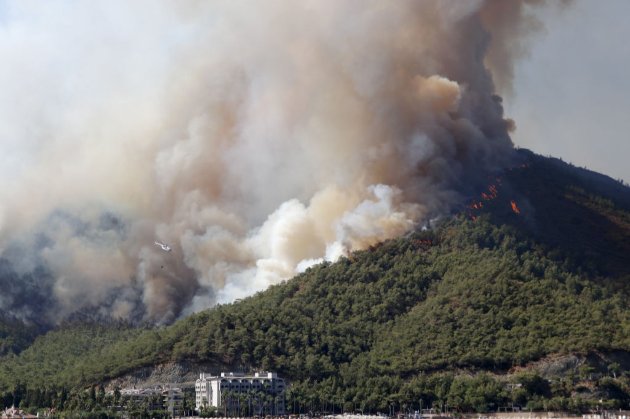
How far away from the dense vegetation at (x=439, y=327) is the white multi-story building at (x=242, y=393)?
198 centimetres

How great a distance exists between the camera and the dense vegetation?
12900 centimetres

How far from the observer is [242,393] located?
436 ft

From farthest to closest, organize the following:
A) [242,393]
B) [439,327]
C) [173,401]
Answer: [439,327] → [242,393] → [173,401]

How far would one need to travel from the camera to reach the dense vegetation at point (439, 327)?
12900cm

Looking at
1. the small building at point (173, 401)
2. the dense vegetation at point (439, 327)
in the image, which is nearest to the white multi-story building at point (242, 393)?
the small building at point (173, 401)

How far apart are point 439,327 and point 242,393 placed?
2029cm

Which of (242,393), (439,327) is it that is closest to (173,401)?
(242,393)

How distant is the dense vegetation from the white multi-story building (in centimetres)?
198

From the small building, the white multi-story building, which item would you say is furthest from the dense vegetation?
the small building

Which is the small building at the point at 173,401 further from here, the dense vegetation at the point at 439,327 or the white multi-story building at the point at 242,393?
the dense vegetation at the point at 439,327

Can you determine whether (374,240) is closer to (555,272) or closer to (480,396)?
(555,272)

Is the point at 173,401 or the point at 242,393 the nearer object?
the point at 173,401

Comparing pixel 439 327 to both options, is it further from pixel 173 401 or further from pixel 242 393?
pixel 173 401

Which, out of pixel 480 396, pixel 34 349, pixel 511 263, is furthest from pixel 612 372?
pixel 34 349
